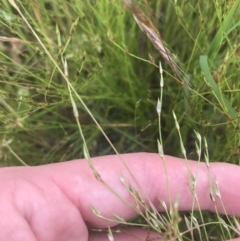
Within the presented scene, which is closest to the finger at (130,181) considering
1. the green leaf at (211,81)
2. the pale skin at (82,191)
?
the pale skin at (82,191)

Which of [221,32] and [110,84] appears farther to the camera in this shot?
[110,84]

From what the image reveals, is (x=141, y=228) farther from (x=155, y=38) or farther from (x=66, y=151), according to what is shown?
(x=155, y=38)

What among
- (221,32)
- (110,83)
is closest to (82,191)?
(110,83)

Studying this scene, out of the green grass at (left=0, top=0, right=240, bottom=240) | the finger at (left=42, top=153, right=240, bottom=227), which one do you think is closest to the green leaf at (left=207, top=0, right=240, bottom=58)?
the green grass at (left=0, top=0, right=240, bottom=240)

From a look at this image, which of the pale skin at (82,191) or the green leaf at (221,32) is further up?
the green leaf at (221,32)

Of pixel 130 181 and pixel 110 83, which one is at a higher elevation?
pixel 110 83

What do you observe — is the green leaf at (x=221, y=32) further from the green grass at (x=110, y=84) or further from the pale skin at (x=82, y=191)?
the pale skin at (x=82, y=191)

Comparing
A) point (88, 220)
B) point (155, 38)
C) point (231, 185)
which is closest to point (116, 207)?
point (88, 220)

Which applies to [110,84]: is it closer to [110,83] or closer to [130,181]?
[110,83]
